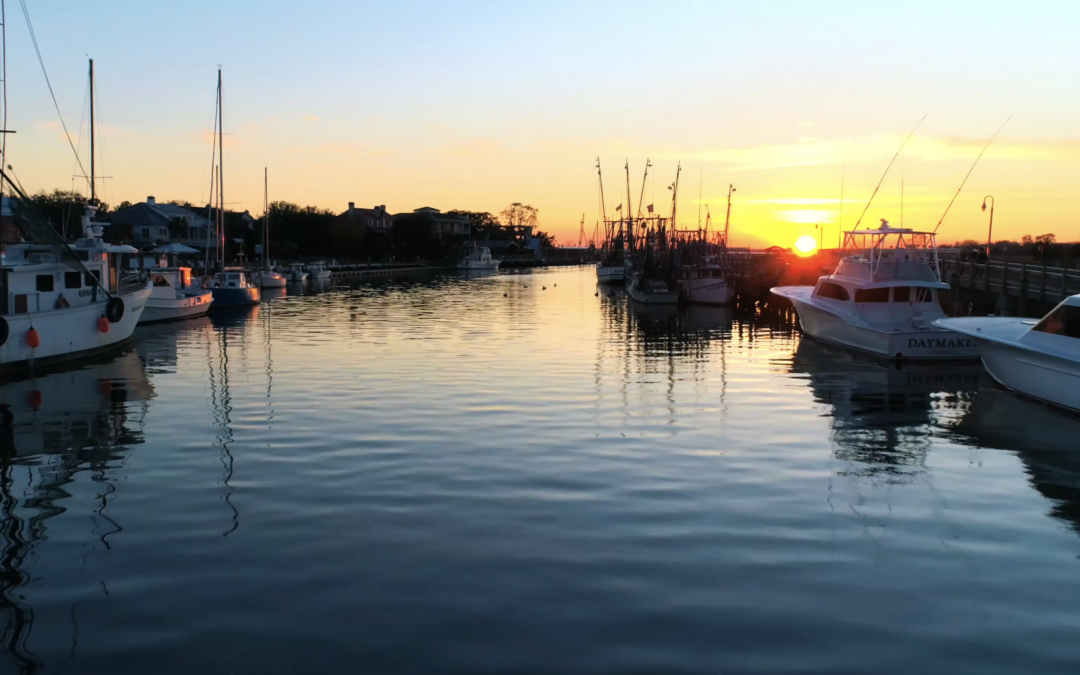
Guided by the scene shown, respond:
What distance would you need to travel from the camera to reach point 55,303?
27.9m

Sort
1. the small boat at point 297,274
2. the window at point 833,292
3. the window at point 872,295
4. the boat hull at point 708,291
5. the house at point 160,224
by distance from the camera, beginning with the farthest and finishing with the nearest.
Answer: the house at point 160,224
the small boat at point 297,274
the boat hull at point 708,291
the window at point 833,292
the window at point 872,295

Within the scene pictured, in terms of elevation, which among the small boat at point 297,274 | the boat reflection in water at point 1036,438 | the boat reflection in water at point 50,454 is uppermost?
the small boat at point 297,274

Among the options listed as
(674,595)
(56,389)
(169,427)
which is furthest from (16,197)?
(674,595)

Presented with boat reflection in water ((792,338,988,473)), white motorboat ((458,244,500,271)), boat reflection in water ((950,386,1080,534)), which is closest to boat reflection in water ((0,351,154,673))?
boat reflection in water ((792,338,988,473))

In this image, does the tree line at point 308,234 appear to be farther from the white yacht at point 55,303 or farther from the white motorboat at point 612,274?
the white yacht at point 55,303

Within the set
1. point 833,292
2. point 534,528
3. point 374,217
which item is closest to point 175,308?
point 833,292

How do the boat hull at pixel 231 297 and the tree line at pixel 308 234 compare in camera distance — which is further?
the tree line at pixel 308 234

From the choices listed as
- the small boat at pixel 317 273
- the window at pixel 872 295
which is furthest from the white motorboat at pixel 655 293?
the small boat at pixel 317 273

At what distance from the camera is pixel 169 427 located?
17422 millimetres

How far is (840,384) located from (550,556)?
16342 millimetres

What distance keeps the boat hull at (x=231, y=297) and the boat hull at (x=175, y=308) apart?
5.96 meters

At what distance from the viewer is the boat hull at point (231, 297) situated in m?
56.3

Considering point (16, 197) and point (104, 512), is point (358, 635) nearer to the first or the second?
point (104, 512)

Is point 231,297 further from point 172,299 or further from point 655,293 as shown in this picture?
point 655,293
